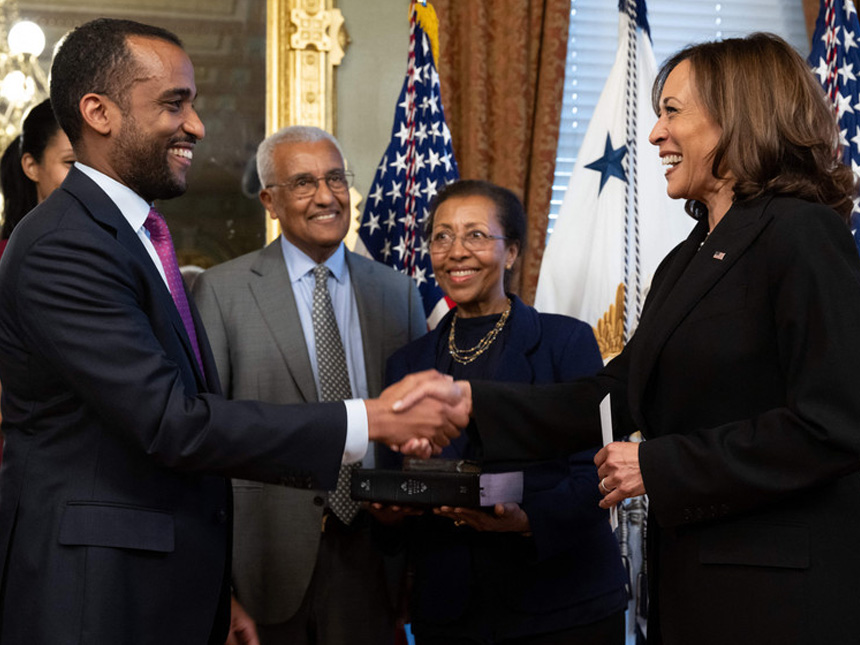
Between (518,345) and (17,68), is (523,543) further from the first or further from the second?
(17,68)

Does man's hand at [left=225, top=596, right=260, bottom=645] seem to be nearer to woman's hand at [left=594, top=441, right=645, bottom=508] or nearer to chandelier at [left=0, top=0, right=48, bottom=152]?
woman's hand at [left=594, top=441, right=645, bottom=508]

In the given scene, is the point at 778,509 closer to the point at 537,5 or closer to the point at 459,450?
the point at 459,450

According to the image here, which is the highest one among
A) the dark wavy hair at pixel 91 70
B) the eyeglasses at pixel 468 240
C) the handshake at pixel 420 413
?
the dark wavy hair at pixel 91 70

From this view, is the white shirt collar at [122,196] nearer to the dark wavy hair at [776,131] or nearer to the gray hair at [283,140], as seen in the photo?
the dark wavy hair at [776,131]

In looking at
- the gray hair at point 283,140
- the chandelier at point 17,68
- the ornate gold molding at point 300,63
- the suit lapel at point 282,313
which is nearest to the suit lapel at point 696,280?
the suit lapel at point 282,313

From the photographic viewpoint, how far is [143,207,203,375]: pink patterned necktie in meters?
2.24

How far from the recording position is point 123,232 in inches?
81.0

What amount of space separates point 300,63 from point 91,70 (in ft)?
7.52

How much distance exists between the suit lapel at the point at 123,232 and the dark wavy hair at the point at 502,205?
1.29m

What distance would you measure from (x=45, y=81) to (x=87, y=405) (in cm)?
267

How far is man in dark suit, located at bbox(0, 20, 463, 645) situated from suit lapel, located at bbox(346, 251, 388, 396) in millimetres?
1112

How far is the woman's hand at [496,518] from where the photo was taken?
8.31 feet

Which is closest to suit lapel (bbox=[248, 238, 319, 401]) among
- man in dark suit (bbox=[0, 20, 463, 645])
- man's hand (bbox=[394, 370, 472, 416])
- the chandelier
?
man's hand (bbox=[394, 370, 472, 416])

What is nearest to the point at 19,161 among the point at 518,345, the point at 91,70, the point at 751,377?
the point at 91,70
